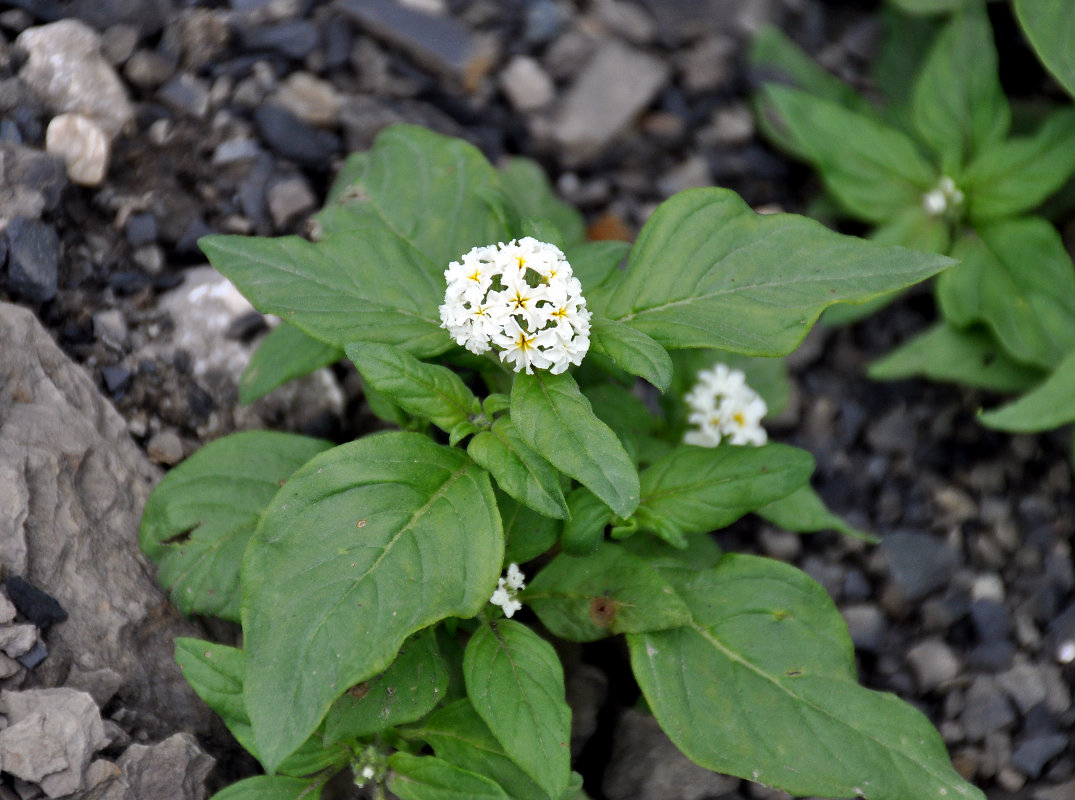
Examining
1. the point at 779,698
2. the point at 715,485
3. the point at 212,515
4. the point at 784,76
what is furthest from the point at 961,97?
the point at 212,515

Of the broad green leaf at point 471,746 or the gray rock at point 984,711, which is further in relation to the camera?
the gray rock at point 984,711

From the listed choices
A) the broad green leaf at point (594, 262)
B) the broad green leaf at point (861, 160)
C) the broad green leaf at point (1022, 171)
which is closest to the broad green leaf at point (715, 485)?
the broad green leaf at point (594, 262)

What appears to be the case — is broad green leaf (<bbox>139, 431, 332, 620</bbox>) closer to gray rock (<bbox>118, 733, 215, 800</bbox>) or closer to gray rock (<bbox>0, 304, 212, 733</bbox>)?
gray rock (<bbox>0, 304, 212, 733</bbox>)

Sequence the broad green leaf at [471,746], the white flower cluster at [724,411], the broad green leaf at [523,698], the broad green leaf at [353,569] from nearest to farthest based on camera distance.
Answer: the broad green leaf at [353,569]
the broad green leaf at [523,698]
the broad green leaf at [471,746]
the white flower cluster at [724,411]

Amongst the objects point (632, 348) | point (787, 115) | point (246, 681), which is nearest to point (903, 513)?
point (787, 115)

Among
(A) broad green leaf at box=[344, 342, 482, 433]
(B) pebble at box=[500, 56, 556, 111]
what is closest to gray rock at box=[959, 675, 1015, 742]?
(A) broad green leaf at box=[344, 342, 482, 433]

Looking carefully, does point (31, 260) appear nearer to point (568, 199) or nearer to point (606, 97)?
point (568, 199)

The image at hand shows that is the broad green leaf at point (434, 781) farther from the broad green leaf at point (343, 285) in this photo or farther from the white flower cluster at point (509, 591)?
the broad green leaf at point (343, 285)
